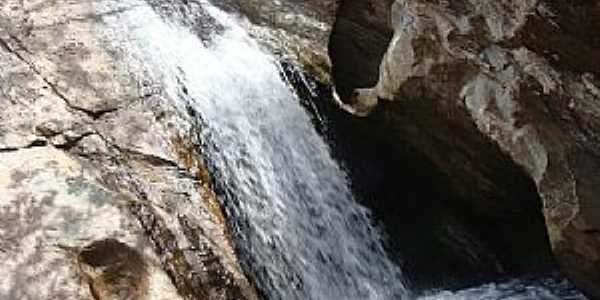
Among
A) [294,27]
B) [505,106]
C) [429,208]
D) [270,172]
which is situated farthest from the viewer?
[294,27]

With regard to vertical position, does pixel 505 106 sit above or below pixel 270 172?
above

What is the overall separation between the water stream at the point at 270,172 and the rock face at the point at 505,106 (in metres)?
0.69

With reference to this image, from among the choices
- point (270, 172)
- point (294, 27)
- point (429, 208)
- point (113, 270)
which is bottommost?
point (429, 208)

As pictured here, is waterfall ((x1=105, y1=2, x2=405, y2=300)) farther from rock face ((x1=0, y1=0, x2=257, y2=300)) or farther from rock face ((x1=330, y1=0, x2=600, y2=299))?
rock face ((x1=330, y1=0, x2=600, y2=299))

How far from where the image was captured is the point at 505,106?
521 cm

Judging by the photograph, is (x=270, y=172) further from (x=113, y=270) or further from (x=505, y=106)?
(x=113, y=270)

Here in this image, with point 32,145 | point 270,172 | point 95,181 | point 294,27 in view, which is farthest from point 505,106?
point 294,27

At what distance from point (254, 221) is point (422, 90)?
1.63 meters

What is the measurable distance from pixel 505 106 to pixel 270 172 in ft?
6.85

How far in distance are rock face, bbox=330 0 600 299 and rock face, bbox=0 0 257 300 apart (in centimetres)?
177

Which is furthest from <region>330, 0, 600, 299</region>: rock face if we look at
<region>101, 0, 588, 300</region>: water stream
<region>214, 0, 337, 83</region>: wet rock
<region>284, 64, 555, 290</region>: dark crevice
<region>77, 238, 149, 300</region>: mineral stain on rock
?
<region>77, 238, 149, 300</region>: mineral stain on rock

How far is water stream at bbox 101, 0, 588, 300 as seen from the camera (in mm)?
5996

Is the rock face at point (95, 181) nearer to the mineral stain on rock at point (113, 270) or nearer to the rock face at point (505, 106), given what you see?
the mineral stain on rock at point (113, 270)

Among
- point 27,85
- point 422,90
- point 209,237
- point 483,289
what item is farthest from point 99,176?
point 483,289
